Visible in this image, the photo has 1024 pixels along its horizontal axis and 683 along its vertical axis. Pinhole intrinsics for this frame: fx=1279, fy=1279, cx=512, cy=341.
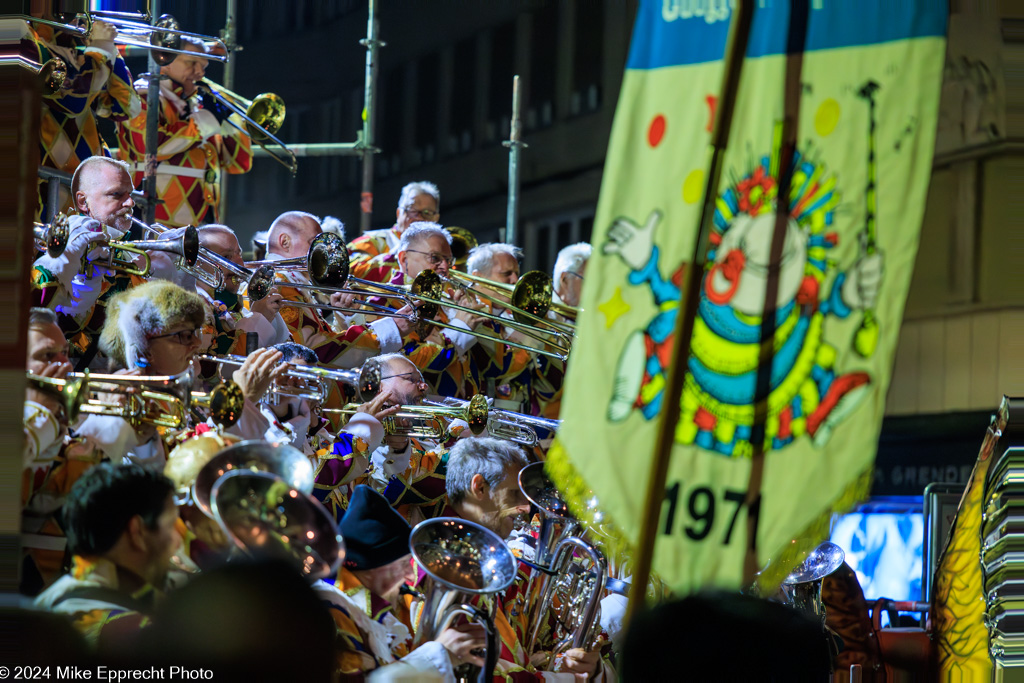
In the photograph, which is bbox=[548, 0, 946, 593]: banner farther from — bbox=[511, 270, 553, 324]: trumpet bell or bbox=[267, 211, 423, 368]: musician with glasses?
bbox=[511, 270, 553, 324]: trumpet bell

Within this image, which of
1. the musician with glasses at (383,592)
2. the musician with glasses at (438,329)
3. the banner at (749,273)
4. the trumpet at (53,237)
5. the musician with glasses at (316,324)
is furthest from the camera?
the musician with glasses at (438,329)

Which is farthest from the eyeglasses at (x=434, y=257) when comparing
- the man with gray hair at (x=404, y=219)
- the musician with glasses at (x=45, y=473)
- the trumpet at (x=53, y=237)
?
the musician with glasses at (x=45, y=473)

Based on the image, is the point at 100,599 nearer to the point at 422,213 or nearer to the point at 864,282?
the point at 864,282

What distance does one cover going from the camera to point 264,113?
8852 millimetres

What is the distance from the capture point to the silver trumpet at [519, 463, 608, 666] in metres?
5.82

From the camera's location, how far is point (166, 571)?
11.8ft

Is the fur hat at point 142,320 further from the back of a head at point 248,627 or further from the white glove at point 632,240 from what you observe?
the back of a head at point 248,627

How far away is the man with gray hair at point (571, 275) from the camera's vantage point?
8.41m

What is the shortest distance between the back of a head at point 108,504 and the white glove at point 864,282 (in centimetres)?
261

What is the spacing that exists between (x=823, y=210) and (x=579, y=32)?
756 centimetres

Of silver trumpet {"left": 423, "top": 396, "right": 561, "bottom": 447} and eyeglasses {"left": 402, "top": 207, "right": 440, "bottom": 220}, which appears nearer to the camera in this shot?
silver trumpet {"left": 423, "top": 396, "right": 561, "bottom": 447}

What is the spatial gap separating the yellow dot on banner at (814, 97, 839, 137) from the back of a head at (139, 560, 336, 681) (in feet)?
10.5

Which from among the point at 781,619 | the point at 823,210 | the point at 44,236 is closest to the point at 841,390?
the point at 823,210

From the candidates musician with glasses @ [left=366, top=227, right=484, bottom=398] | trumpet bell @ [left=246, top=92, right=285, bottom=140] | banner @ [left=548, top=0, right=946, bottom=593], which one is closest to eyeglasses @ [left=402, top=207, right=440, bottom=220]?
musician with glasses @ [left=366, top=227, right=484, bottom=398]
